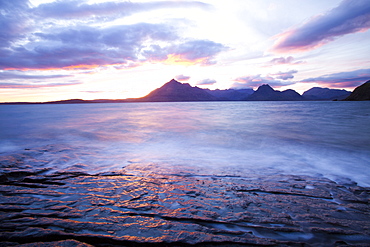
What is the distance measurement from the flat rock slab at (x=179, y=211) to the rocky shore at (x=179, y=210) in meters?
0.01

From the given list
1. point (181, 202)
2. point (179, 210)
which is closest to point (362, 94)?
point (181, 202)

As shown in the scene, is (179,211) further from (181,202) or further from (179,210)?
(181,202)

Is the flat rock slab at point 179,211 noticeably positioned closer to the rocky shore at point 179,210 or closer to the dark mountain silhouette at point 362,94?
the rocky shore at point 179,210

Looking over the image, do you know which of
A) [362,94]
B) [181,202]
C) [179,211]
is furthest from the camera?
[362,94]

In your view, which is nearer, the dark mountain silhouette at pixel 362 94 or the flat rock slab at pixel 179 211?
the flat rock slab at pixel 179 211

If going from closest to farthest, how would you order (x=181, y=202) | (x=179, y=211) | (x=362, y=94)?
(x=179, y=211) → (x=181, y=202) → (x=362, y=94)

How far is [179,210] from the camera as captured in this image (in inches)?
126

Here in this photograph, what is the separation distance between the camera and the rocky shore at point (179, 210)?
8.27 feet

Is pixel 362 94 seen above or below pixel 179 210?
above

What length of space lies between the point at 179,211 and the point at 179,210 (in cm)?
4

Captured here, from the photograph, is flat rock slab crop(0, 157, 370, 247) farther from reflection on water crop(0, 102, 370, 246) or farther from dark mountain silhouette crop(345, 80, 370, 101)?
dark mountain silhouette crop(345, 80, 370, 101)

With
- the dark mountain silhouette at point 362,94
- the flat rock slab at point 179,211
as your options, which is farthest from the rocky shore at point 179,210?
the dark mountain silhouette at point 362,94

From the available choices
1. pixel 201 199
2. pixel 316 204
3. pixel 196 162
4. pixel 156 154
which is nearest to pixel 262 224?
pixel 201 199

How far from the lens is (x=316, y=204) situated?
11.3 ft
